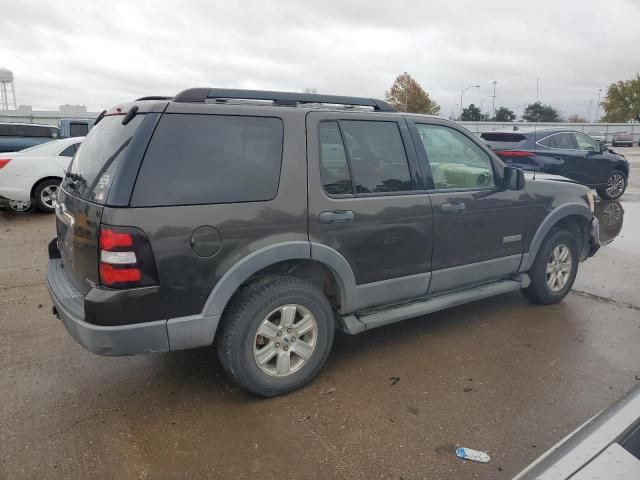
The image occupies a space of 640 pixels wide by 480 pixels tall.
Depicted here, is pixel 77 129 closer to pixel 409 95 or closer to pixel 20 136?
pixel 20 136

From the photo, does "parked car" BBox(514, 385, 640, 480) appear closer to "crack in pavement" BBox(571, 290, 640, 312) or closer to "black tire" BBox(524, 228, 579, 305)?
"black tire" BBox(524, 228, 579, 305)

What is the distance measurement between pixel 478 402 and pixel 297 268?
1.45m

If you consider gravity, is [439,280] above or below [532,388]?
above

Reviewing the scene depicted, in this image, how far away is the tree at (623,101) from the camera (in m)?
72.1

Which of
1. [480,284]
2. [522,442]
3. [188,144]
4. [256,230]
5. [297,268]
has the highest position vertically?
[188,144]

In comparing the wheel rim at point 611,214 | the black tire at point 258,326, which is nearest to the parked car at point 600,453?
the black tire at point 258,326

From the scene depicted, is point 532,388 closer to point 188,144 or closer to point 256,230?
point 256,230

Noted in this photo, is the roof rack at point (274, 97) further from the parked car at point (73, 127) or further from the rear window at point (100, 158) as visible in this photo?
the parked car at point (73, 127)

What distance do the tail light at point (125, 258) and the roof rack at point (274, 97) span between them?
89 cm

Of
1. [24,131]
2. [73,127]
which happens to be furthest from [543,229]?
[73,127]

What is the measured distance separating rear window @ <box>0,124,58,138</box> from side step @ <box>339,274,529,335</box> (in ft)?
45.6

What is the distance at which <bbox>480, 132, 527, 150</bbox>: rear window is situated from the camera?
10.6 meters

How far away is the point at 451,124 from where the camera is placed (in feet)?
13.3

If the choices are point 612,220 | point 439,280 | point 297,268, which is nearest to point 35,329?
point 297,268
